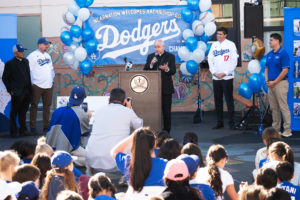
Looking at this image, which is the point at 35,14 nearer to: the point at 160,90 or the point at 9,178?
the point at 160,90

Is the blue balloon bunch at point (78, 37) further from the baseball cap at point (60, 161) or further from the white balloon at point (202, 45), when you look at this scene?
the baseball cap at point (60, 161)

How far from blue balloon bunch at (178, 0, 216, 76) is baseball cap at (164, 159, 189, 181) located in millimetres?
7799

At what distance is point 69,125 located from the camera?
22.6 feet

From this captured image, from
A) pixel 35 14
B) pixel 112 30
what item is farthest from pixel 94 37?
pixel 35 14

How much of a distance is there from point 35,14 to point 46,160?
910cm

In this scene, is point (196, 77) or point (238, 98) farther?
point (196, 77)

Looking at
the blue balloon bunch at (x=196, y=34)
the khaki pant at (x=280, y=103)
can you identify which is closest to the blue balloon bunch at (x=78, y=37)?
the blue balloon bunch at (x=196, y=34)

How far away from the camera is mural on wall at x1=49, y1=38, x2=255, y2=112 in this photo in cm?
1334

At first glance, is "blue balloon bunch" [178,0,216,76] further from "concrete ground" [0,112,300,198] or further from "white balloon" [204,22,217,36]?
"concrete ground" [0,112,300,198]

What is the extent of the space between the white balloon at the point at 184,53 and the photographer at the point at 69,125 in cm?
482

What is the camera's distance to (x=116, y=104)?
249 inches

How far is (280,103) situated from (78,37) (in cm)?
450

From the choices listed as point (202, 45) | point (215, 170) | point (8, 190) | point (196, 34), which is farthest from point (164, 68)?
point (8, 190)

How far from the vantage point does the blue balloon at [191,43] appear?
37.3 ft
